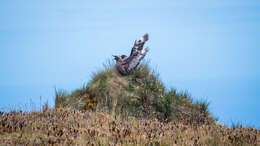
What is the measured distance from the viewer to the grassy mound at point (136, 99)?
12406 mm

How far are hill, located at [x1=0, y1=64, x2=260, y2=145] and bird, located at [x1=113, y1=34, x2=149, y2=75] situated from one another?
1.10ft

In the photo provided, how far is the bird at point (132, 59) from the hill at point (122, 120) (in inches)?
13.2

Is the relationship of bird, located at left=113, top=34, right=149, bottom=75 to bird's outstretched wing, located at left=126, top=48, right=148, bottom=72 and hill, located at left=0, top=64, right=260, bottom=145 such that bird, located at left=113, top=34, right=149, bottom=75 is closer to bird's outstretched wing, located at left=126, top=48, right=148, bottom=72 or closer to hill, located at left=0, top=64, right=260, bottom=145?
bird's outstretched wing, located at left=126, top=48, right=148, bottom=72

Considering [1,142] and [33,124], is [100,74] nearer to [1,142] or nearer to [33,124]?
[33,124]

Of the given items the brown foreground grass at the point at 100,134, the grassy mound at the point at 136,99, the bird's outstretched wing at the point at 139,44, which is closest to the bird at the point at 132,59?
the bird's outstretched wing at the point at 139,44

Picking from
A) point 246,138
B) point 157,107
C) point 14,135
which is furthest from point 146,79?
point 14,135

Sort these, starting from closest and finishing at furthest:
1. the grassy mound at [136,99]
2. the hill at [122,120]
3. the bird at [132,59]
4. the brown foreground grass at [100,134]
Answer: the brown foreground grass at [100,134]
the hill at [122,120]
the grassy mound at [136,99]
the bird at [132,59]

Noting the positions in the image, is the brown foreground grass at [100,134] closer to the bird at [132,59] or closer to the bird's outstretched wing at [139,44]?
the bird at [132,59]

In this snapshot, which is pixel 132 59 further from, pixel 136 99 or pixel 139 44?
pixel 136 99

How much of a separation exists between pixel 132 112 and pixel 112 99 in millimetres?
990

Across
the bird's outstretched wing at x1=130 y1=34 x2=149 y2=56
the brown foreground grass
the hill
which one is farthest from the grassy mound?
the brown foreground grass

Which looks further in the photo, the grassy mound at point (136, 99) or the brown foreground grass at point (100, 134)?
the grassy mound at point (136, 99)

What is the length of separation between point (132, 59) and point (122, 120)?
13.7 feet

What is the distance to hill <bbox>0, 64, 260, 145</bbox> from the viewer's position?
647cm
